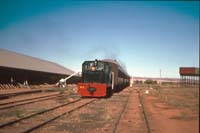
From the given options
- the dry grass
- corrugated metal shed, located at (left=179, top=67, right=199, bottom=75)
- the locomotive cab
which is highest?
corrugated metal shed, located at (left=179, top=67, right=199, bottom=75)

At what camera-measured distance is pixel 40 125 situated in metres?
9.27

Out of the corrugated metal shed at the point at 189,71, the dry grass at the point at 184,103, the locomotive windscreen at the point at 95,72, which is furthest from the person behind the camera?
the corrugated metal shed at the point at 189,71

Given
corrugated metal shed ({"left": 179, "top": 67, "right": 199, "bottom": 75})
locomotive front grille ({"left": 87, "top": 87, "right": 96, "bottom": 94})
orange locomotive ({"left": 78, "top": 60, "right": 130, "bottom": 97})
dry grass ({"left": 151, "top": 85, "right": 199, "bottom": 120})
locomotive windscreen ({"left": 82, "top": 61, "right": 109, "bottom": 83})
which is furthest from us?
corrugated metal shed ({"left": 179, "top": 67, "right": 199, "bottom": 75})

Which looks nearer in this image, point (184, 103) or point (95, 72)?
point (184, 103)

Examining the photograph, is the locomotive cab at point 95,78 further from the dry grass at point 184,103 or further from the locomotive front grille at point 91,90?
the dry grass at point 184,103

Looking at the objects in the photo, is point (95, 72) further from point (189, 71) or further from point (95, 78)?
point (189, 71)

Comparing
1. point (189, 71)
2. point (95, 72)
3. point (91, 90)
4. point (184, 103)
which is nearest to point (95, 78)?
point (95, 72)

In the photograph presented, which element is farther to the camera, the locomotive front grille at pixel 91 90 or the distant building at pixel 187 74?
the distant building at pixel 187 74

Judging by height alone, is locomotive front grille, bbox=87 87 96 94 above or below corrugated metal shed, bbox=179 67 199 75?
below

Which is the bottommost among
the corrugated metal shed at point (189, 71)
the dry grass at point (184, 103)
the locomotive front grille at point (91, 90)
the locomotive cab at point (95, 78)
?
the dry grass at point (184, 103)

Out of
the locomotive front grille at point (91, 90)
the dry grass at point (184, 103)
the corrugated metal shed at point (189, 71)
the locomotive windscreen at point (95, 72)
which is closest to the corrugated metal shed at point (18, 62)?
the locomotive windscreen at point (95, 72)

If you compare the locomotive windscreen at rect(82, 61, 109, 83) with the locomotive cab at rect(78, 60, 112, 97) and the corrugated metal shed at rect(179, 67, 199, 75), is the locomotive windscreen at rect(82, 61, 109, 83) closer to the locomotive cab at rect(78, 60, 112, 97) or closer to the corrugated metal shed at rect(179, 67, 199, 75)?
the locomotive cab at rect(78, 60, 112, 97)

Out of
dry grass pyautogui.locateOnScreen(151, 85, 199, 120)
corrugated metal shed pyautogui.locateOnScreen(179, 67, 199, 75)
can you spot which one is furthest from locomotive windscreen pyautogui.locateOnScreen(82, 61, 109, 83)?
corrugated metal shed pyautogui.locateOnScreen(179, 67, 199, 75)

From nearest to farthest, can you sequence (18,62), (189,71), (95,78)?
(95,78), (18,62), (189,71)
